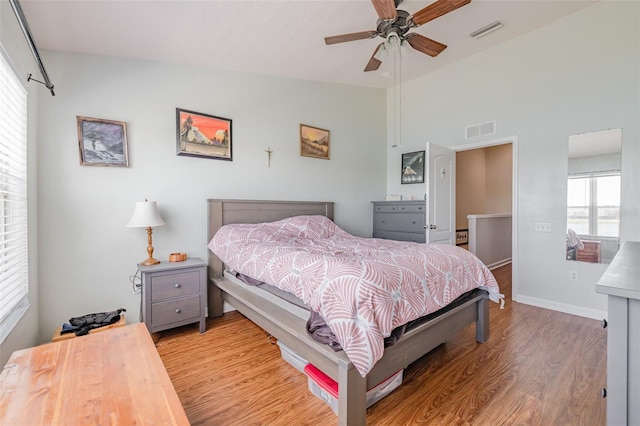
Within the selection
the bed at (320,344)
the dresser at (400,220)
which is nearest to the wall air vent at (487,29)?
the dresser at (400,220)

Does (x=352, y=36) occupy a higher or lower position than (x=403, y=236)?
higher

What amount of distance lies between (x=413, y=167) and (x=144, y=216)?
373cm

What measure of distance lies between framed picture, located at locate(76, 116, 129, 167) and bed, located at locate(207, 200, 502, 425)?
922 mm

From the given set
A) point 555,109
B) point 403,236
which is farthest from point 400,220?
point 555,109

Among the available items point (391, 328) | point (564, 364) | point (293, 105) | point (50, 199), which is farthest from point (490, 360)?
point (50, 199)

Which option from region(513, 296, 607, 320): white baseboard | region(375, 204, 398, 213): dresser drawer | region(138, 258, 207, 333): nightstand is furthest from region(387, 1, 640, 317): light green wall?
region(138, 258, 207, 333): nightstand

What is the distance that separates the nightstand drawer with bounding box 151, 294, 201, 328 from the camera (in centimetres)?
245

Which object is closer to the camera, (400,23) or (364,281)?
(364,281)

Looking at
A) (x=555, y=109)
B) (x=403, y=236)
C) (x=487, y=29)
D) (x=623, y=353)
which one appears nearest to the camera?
(x=623, y=353)

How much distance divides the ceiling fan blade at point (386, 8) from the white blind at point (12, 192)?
2223mm

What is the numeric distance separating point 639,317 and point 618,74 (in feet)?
10.8

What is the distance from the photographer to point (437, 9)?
2.03m

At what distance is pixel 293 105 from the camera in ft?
12.3

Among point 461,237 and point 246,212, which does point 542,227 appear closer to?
point 461,237
